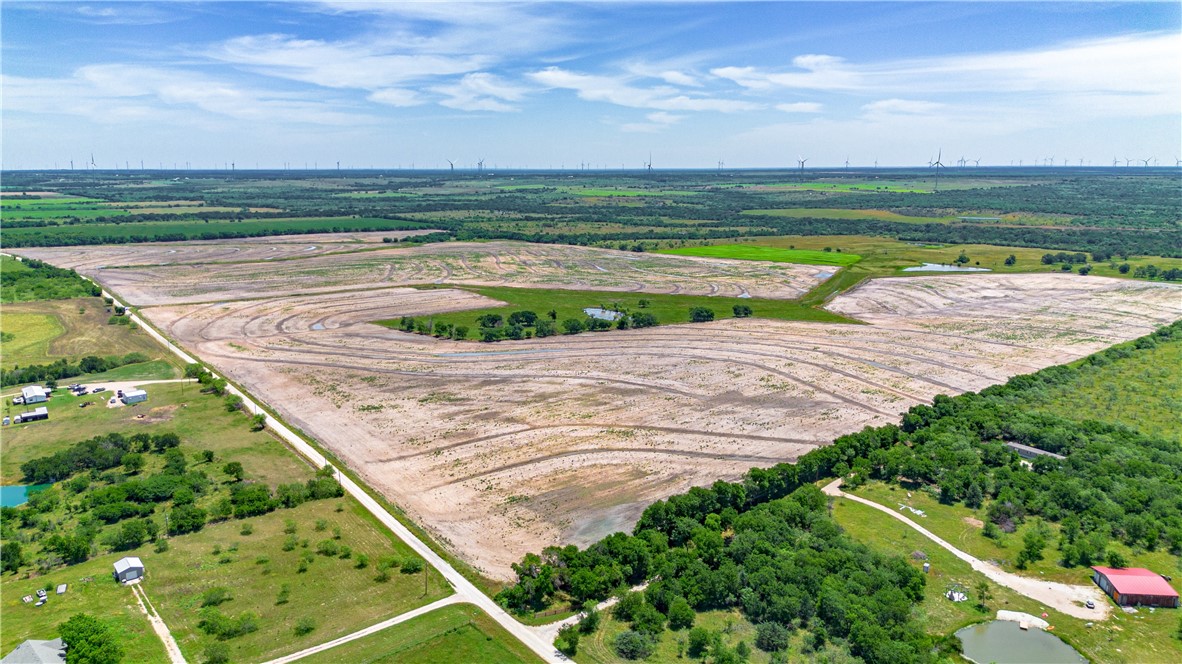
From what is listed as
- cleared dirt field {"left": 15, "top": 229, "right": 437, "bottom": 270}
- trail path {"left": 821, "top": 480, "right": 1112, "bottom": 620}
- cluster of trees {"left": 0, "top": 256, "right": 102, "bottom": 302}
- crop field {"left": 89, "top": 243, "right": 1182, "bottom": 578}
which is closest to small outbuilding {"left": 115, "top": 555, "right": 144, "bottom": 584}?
crop field {"left": 89, "top": 243, "right": 1182, "bottom": 578}

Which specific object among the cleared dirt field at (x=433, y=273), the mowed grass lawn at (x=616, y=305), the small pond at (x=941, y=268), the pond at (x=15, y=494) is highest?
the small pond at (x=941, y=268)

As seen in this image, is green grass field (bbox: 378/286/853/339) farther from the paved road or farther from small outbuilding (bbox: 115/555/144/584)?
small outbuilding (bbox: 115/555/144/584)

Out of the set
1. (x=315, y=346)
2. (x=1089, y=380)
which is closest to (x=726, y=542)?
(x=1089, y=380)

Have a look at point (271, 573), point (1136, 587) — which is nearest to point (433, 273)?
point (271, 573)

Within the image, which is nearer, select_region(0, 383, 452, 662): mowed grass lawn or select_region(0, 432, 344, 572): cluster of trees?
select_region(0, 383, 452, 662): mowed grass lawn

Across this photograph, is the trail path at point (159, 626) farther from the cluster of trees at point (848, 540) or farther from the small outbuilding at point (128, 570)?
the cluster of trees at point (848, 540)

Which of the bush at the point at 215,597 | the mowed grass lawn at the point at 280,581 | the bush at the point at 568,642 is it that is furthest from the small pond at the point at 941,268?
the bush at the point at 215,597

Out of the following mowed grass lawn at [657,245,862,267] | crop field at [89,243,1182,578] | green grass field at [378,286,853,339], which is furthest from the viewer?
mowed grass lawn at [657,245,862,267]
